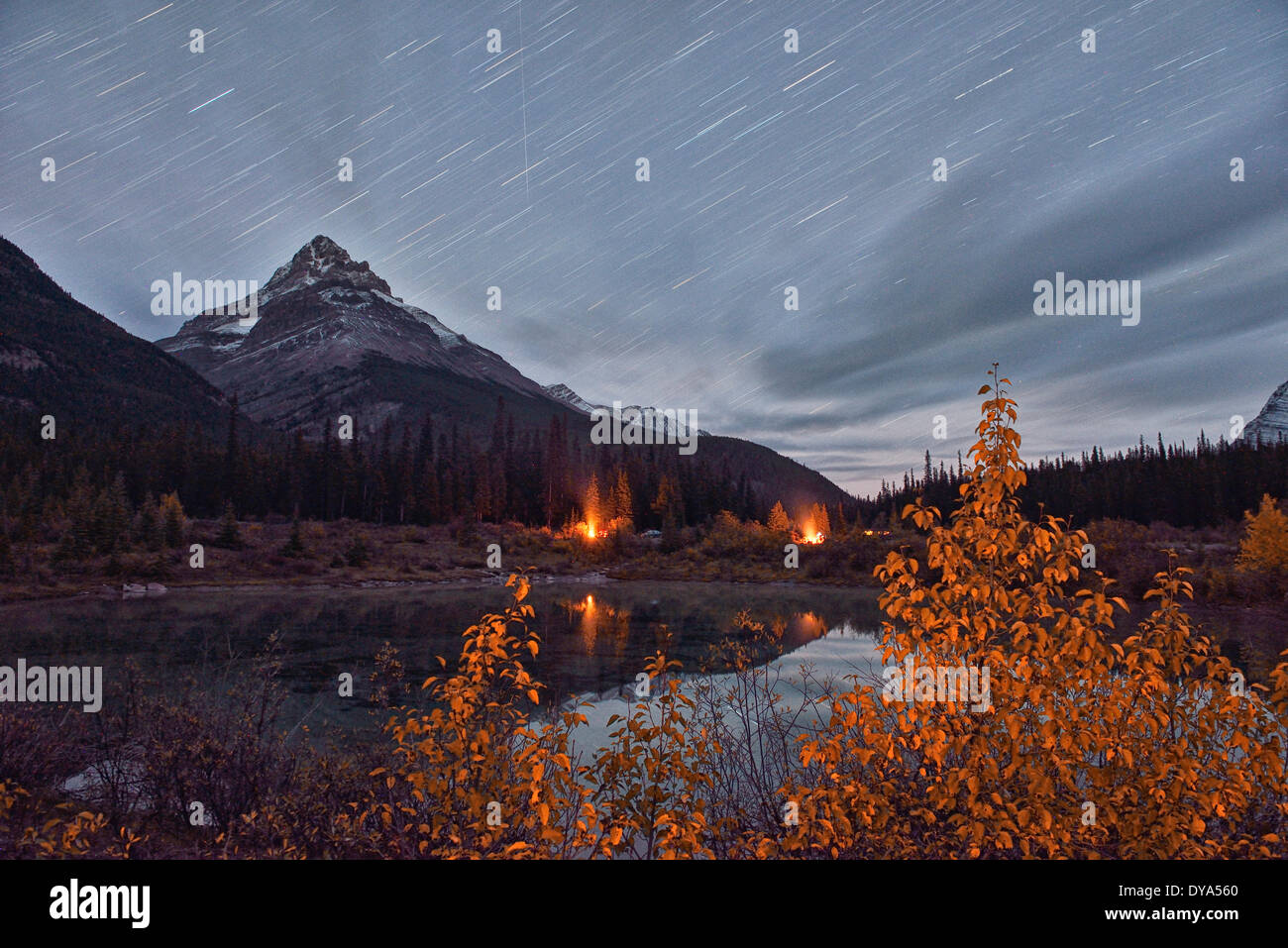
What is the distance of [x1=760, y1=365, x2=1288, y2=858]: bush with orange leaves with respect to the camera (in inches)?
162

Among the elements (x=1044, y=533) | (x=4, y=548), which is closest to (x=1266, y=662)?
(x=1044, y=533)

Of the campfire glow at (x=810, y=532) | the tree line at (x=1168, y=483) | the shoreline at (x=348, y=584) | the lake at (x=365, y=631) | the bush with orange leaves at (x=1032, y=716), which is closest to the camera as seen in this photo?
the bush with orange leaves at (x=1032, y=716)

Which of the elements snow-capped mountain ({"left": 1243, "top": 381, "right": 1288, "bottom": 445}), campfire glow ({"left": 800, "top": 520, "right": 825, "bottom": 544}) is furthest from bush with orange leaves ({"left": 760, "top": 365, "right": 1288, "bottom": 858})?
campfire glow ({"left": 800, "top": 520, "right": 825, "bottom": 544})

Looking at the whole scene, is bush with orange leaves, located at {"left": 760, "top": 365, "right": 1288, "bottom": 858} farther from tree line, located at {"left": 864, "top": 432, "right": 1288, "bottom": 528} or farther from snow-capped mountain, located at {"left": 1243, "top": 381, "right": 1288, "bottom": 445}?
snow-capped mountain, located at {"left": 1243, "top": 381, "right": 1288, "bottom": 445}

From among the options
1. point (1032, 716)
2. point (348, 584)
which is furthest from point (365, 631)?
point (1032, 716)

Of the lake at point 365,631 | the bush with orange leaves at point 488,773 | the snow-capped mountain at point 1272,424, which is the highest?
the snow-capped mountain at point 1272,424

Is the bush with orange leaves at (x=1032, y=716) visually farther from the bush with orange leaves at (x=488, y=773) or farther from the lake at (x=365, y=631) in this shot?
the lake at (x=365, y=631)

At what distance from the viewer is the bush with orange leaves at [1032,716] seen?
411 cm

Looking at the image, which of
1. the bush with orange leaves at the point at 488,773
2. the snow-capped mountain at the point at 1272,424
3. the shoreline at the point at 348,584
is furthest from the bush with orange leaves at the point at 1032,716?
the snow-capped mountain at the point at 1272,424

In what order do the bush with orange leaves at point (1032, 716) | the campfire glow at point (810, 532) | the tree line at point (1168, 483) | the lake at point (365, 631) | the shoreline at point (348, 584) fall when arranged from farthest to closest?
the campfire glow at point (810, 532), the tree line at point (1168, 483), the shoreline at point (348, 584), the lake at point (365, 631), the bush with orange leaves at point (1032, 716)

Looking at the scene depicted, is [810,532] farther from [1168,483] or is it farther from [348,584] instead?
[348,584]

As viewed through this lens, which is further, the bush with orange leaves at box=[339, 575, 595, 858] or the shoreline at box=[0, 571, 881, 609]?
the shoreline at box=[0, 571, 881, 609]
